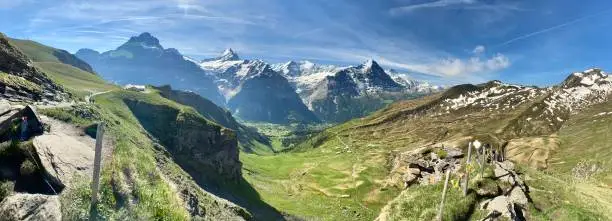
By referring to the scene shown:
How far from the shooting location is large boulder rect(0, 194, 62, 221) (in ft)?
71.9

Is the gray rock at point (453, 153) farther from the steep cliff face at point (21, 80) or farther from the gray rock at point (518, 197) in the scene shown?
the steep cliff face at point (21, 80)

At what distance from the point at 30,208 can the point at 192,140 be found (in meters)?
130

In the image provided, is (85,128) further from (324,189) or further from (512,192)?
(324,189)

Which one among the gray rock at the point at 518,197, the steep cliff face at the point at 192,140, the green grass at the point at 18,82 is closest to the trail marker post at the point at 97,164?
the gray rock at the point at 518,197

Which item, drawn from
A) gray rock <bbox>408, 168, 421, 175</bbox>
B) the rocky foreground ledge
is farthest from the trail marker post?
gray rock <bbox>408, 168, 421, 175</bbox>

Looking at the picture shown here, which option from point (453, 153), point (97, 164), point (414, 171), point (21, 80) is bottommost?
point (414, 171)

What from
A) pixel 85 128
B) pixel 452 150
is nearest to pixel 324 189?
pixel 452 150

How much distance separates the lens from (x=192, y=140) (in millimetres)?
150625

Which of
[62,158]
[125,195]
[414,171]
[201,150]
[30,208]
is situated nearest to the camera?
[30,208]

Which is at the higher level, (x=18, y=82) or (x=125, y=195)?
(x=18, y=82)

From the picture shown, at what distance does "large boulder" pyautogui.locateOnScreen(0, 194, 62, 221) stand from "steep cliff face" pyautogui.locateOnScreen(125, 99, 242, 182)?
112 metres

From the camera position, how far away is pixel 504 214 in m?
32.9

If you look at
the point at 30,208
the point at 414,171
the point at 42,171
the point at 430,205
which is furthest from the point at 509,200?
the point at 414,171

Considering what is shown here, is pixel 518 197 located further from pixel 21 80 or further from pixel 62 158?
pixel 21 80
